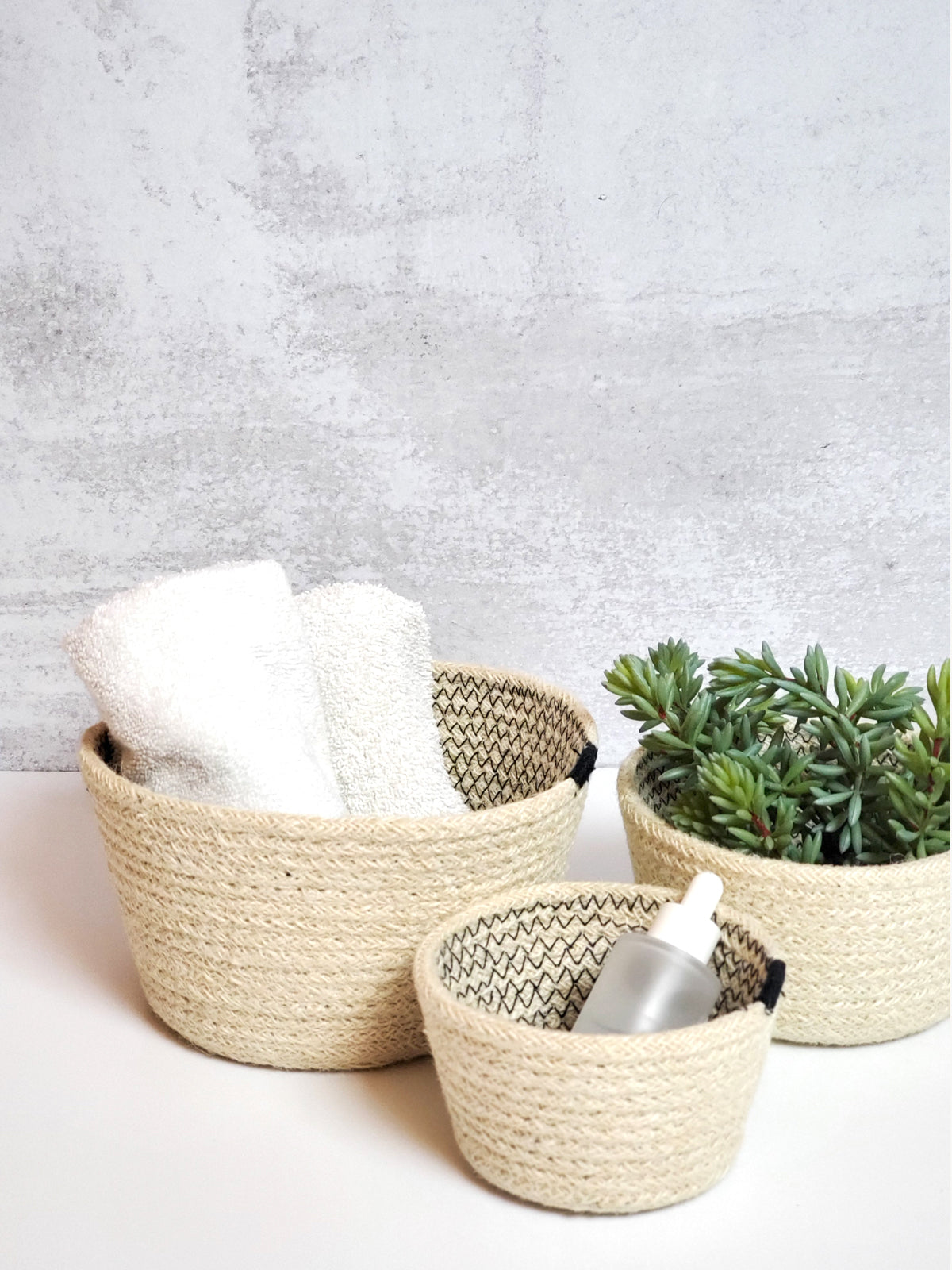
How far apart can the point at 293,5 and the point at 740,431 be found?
529 mm

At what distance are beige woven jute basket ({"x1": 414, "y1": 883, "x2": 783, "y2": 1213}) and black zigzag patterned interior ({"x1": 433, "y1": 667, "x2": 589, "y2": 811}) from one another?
258 millimetres

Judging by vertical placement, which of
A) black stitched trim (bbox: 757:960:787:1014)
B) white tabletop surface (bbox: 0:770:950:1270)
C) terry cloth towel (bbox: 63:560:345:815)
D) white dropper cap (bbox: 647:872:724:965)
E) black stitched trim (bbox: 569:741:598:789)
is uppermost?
terry cloth towel (bbox: 63:560:345:815)

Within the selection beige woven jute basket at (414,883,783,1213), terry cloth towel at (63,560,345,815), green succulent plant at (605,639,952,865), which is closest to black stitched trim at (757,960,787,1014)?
beige woven jute basket at (414,883,783,1213)

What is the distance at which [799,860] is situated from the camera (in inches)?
28.1

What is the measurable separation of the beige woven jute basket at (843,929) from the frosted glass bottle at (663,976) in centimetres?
6

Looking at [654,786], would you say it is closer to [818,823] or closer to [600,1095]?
[818,823]

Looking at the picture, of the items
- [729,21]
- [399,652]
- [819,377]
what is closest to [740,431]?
[819,377]

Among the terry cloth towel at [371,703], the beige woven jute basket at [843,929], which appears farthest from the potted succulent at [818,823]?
the terry cloth towel at [371,703]

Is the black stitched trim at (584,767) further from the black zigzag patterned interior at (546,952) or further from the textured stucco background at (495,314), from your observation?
the textured stucco background at (495,314)

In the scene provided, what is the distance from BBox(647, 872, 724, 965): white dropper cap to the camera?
602 mm

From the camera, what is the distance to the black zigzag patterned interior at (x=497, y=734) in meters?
0.86

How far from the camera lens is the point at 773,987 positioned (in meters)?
0.57

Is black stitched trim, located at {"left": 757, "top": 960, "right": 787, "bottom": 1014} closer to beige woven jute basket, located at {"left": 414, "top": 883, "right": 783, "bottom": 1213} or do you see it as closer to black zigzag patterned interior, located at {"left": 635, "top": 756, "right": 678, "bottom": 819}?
beige woven jute basket, located at {"left": 414, "top": 883, "right": 783, "bottom": 1213}

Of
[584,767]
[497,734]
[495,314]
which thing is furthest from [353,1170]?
[495,314]
